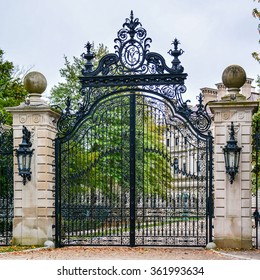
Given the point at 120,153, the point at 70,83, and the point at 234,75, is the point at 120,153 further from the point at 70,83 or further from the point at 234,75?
the point at 70,83

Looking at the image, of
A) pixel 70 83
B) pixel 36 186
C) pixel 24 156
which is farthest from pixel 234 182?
pixel 70 83

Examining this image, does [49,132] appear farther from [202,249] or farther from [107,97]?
[202,249]

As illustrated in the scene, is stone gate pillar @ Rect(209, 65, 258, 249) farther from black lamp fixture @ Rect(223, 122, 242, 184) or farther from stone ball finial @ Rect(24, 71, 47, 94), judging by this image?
stone ball finial @ Rect(24, 71, 47, 94)

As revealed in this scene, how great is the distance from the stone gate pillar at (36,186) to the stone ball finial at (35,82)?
0.42m

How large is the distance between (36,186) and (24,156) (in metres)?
0.79

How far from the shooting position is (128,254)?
12.0 m

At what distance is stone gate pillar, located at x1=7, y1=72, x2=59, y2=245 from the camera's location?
13.6m

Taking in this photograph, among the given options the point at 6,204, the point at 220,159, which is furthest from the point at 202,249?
the point at 6,204

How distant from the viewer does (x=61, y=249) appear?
1325 centimetres

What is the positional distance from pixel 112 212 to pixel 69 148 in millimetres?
1891

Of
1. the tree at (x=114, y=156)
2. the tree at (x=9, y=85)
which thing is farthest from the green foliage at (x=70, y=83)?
the tree at (x=114, y=156)

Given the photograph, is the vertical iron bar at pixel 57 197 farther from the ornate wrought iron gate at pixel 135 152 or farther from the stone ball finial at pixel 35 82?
the stone ball finial at pixel 35 82

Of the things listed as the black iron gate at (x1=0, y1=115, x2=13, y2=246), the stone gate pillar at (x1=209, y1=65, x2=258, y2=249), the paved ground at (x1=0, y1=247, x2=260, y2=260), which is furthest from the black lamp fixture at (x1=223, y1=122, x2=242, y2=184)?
the black iron gate at (x1=0, y1=115, x2=13, y2=246)

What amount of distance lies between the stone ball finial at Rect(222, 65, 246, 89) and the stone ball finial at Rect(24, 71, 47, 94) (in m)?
4.45
